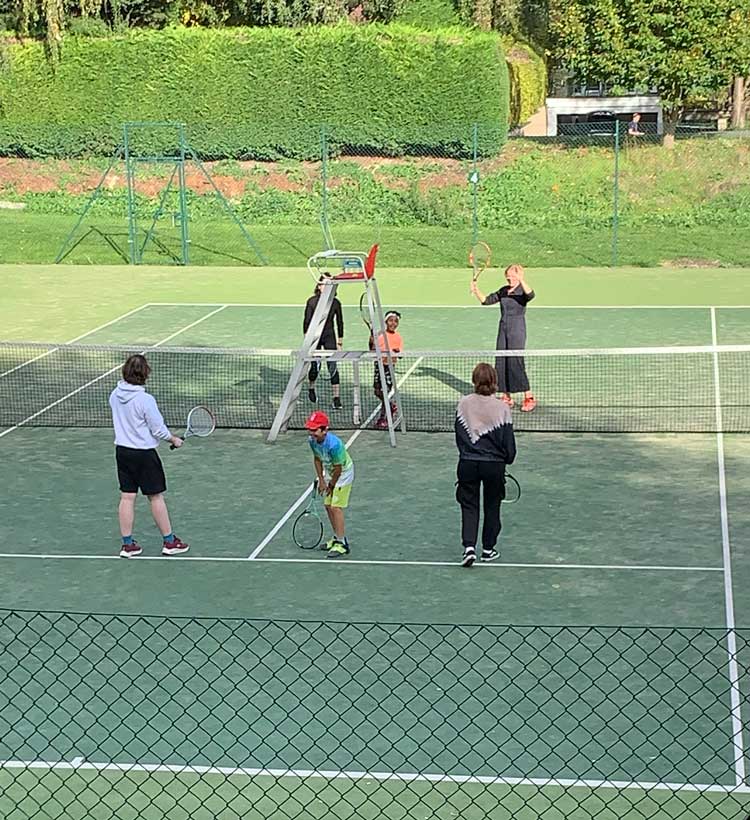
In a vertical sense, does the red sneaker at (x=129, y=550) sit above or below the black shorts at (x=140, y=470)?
below

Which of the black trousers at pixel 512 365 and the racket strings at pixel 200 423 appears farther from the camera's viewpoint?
the black trousers at pixel 512 365

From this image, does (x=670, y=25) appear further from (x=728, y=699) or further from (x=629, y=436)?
(x=728, y=699)

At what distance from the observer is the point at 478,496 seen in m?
11.9

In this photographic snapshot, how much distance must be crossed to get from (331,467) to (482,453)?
1205 mm

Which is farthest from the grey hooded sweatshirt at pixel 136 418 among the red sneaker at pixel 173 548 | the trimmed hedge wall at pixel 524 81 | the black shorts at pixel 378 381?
the trimmed hedge wall at pixel 524 81

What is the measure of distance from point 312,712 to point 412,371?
1156 cm

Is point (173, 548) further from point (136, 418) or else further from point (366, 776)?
point (366, 776)

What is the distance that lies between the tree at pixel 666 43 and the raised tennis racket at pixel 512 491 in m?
27.7

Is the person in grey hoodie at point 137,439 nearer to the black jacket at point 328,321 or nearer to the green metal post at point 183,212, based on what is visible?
the black jacket at point 328,321

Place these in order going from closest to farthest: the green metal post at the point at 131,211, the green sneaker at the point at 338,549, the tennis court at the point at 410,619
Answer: the tennis court at the point at 410,619
the green sneaker at the point at 338,549
the green metal post at the point at 131,211

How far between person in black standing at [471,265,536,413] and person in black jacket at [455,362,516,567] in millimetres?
5687

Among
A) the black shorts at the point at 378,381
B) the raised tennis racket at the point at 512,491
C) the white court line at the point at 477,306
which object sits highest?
the black shorts at the point at 378,381

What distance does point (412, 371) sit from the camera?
67.1 feet

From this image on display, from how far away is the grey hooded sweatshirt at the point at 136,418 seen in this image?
1198 cm
